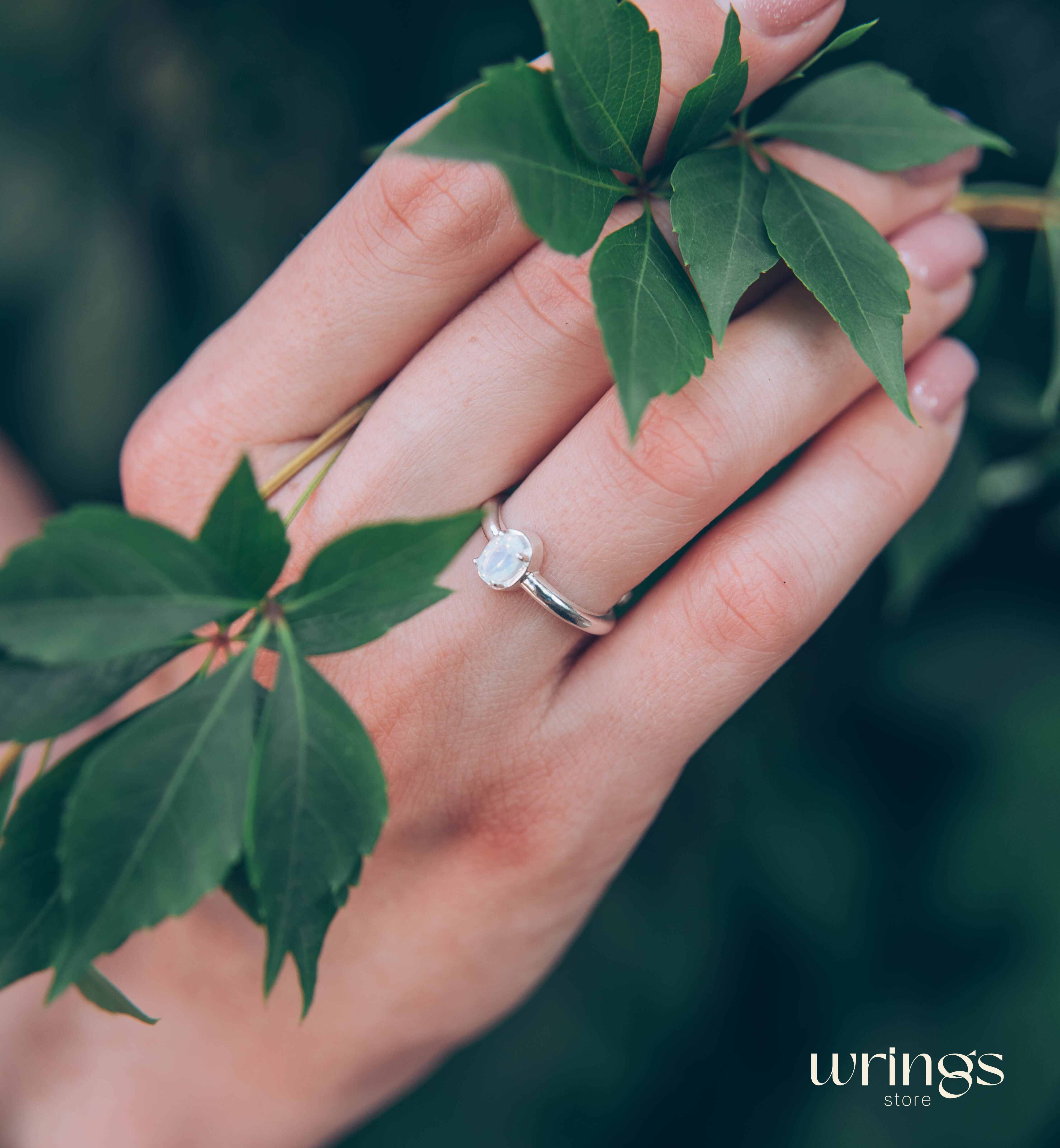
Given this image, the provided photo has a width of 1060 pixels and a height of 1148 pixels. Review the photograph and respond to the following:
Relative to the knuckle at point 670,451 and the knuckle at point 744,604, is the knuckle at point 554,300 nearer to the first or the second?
the knuckle at point 670,451

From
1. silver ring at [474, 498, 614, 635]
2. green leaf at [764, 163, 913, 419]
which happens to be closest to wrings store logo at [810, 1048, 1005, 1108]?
silver ring at [474, 498, 614, 635]

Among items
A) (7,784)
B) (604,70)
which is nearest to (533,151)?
(604,70)

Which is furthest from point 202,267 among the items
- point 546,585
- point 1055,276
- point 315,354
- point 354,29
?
point 1055,276

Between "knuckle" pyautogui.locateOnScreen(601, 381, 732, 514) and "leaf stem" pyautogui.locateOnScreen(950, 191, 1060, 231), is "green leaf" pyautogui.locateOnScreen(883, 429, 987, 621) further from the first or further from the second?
"knuckle" pyautogui.locateOnScreen(601, 381, 732, 514)

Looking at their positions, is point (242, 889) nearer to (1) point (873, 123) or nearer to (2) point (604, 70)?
(2) point (604, 70)

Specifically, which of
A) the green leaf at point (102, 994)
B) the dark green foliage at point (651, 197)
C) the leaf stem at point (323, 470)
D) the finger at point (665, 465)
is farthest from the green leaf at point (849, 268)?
the green leaf at point (102, 994)

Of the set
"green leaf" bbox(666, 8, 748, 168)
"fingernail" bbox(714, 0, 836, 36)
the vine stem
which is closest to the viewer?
"green leaf" bbox(666, 8, 748, 168)
